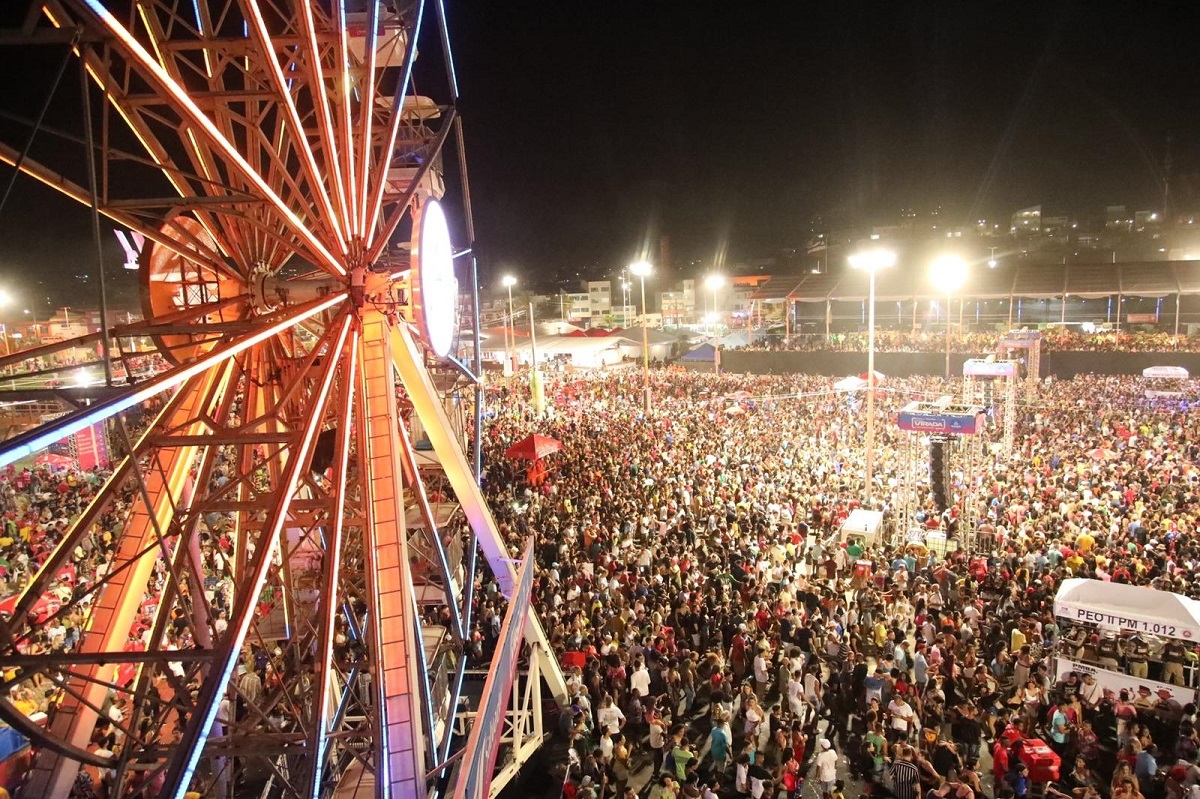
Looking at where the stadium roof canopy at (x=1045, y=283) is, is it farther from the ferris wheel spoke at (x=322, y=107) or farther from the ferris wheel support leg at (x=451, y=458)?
the ferris wheel spoke at (x=322, y=107)

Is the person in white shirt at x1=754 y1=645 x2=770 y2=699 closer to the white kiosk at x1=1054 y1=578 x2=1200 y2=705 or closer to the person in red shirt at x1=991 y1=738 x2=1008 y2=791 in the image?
the person in red shirt at x1=991 y1=738 x2=1008 y2=791

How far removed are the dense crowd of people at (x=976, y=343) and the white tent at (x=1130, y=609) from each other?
33273 millimetres

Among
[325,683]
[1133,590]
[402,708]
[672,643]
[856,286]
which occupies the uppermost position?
[856,286]

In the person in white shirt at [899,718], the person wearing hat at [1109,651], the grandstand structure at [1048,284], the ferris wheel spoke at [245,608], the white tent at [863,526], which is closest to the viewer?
the ferris wheel spoke at [245,608]

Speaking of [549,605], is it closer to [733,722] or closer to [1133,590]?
[733,722]

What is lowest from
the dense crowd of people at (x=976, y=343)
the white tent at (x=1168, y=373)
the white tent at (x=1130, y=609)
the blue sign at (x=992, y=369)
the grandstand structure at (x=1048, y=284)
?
the white tent at (x=1130, y=609)

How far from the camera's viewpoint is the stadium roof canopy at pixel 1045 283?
45.1 metres

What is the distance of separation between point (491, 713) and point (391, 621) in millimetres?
1202

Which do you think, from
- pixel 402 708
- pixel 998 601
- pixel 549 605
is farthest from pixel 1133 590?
pixel 402 708

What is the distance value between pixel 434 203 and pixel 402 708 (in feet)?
16.8

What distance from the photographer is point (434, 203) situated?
7852 mm

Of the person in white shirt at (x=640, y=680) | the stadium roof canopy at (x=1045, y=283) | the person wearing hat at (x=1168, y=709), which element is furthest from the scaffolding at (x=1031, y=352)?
the person in white shirt at (x=640, y=680)

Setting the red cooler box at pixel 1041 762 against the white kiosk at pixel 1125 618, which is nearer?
the red cooler box at pixel 1041 762

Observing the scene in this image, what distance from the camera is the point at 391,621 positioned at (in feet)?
20.7
